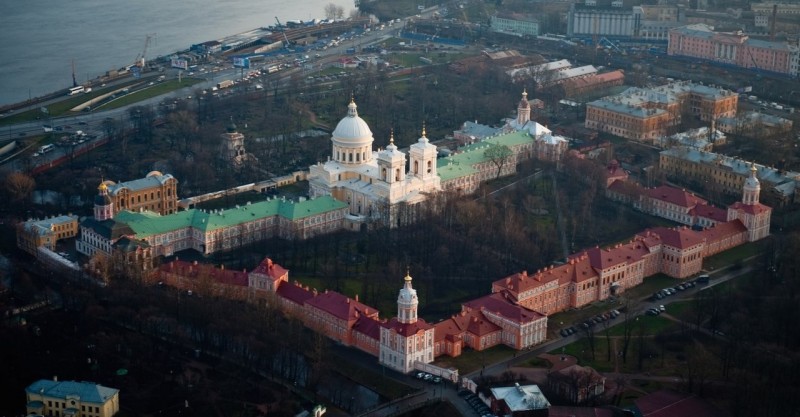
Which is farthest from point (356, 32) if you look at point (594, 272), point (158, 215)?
point (594, 272)

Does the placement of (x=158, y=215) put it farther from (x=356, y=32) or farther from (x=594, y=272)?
(x=356, y=32)

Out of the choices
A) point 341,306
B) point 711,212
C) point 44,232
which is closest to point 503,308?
point 341,306

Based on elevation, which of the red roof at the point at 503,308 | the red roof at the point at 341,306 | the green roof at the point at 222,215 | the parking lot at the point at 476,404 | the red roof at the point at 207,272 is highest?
the green roof at the point at 222,215

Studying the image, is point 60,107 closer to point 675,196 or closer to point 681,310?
point 675,196

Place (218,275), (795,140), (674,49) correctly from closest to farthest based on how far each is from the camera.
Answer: (218,275) < (795,140) < (674,49)

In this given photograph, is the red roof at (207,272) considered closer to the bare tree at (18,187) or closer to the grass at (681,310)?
the bare tree at (18,187)

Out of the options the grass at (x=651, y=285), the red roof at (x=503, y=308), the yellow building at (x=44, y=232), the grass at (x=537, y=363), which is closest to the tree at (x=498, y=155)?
the grass at (x=651, y=285)

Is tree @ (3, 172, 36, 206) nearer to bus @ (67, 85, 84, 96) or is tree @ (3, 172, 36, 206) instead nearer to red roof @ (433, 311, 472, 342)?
bus @ (67, 85, 84, 96)
